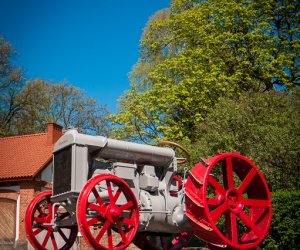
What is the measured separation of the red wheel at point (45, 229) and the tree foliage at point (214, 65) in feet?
48.7

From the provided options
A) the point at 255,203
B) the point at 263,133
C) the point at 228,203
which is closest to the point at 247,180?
the point at 255,203

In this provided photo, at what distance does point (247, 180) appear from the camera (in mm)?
8617

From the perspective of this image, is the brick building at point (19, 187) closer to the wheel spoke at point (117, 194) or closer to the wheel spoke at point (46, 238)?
the wheel spoke at point (46, 238)

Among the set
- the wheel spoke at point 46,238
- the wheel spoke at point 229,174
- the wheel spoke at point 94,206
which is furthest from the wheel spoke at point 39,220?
the wheel spoke at point 229,174

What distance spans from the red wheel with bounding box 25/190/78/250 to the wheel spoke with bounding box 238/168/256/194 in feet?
10.2

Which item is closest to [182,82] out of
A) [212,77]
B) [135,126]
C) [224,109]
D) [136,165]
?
[212,77]

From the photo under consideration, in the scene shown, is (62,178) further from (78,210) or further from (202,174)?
(202,174)

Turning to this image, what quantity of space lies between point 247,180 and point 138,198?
203 cm

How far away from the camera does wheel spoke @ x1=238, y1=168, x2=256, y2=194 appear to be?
27.9ft

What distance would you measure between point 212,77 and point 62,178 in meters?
16.7

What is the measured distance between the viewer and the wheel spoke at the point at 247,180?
27.9ft

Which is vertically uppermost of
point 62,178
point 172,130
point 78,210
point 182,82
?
point 182,82

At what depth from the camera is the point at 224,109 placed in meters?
19.2

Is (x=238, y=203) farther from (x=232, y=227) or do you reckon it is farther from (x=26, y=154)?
(x=26, y=154)
